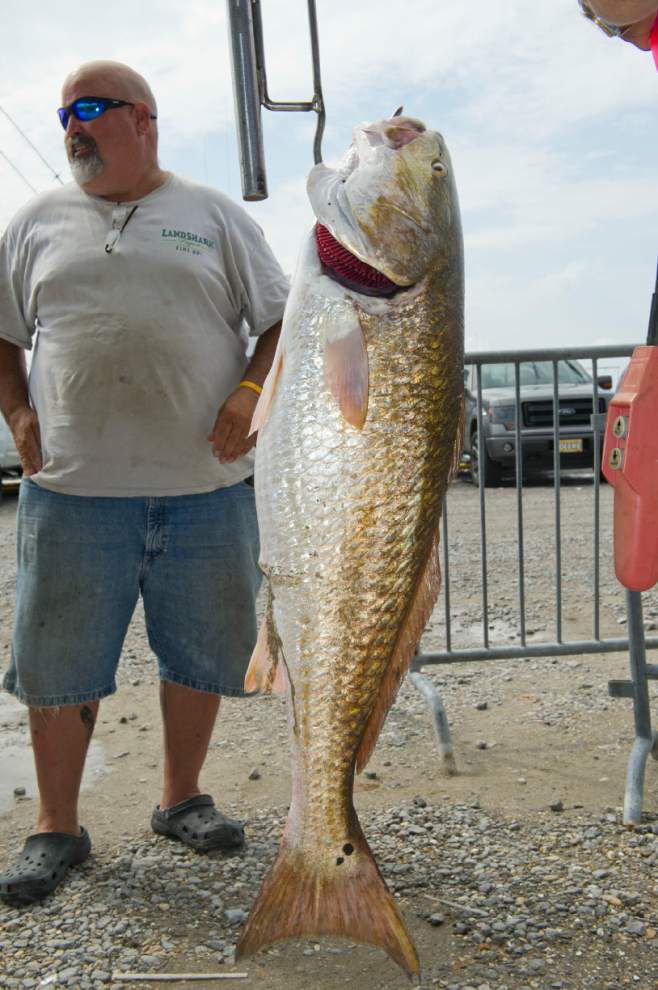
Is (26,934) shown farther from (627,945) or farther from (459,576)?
(459,576)

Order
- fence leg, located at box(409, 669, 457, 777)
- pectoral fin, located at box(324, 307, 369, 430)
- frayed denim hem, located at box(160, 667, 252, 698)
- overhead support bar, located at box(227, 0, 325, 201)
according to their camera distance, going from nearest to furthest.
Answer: pectoral fin, located at box(324, 307, 369, 430)
overhead support bar, located at box(227, 0, 325, 201)
frayed denim hem, located at box(160, 667, 252, 698)
fence leg, located at box(409, 669, 457, 777)

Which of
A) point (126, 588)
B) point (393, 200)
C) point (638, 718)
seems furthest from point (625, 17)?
point (638, 718)

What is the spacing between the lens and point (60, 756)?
3.41 m

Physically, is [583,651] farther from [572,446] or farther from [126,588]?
[572,446]

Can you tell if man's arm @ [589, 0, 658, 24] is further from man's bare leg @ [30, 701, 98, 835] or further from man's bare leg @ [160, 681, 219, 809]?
man's bare leg @ [30, 701, 98, 835]

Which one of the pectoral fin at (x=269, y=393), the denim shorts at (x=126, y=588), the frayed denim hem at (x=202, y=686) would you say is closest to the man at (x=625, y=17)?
the pectoral fin at (x=269, y=393)

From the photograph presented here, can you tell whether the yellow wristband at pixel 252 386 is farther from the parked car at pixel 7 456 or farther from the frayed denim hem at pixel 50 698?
the parked car at pixel 7 456

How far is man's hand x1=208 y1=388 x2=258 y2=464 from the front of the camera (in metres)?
3.14

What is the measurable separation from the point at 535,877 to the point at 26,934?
64.9 inches

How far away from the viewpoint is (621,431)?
2930mm

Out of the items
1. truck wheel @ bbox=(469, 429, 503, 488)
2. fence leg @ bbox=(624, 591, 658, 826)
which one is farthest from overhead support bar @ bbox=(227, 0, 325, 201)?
truck wheel @ bbox=(469, 429, 503, 488)

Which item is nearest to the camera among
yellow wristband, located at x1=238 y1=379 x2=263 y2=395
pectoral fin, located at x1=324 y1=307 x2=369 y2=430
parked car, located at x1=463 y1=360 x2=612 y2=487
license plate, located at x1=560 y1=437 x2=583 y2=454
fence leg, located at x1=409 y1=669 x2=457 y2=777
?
pectoral fin, located at x1=324 y1=307 x2=369 y2=430

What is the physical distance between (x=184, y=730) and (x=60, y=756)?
440mm

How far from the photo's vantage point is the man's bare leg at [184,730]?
11.8 feet
